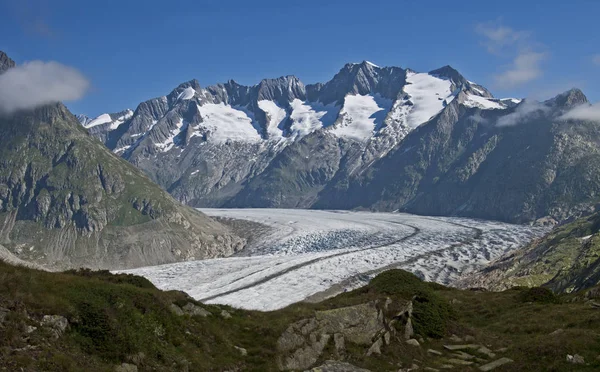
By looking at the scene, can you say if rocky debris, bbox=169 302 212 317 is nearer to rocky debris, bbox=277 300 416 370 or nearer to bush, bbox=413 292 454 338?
rocky debris, bbox=277 300 416 370

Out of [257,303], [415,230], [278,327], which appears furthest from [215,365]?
[415,230]

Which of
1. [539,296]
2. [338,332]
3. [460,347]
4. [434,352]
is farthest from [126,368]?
[539,296]

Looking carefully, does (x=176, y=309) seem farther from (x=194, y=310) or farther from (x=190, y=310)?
(x=194, y=310)

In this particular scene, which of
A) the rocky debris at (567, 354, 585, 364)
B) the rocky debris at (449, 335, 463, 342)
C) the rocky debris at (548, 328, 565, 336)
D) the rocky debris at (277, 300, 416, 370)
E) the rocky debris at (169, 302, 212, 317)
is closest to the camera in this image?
the rocky debris at (567, 354, 585, 364)

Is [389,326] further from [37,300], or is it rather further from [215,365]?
[37,300]

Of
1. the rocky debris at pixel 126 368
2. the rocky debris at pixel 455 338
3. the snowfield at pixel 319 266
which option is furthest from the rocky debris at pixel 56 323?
the snowfield at pixel 319 266

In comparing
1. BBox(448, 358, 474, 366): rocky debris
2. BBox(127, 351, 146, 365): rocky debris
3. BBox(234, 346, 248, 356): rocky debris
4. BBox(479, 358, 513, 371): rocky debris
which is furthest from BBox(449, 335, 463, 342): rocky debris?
BBox(127, 351, 146, 365): rocky debris
